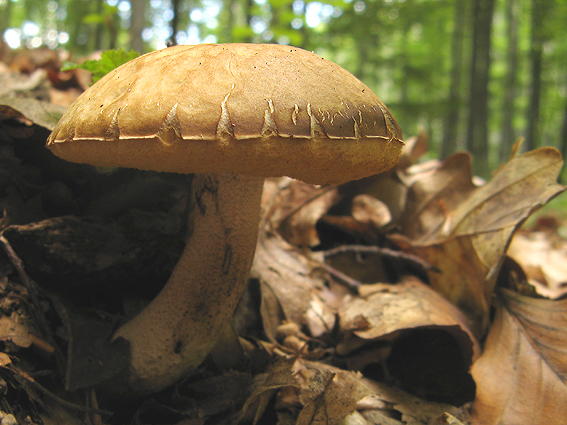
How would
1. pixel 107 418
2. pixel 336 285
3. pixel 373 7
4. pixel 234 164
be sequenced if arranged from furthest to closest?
pixel 373 7 < pixel 336 285 < pixel 107 418 < pixel 234 164

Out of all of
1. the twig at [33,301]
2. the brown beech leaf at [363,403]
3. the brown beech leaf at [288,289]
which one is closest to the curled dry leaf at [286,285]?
the brown beech leaf at [288,289]

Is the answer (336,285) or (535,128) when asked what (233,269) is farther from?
(535,128)

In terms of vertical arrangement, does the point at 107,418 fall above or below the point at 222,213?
below

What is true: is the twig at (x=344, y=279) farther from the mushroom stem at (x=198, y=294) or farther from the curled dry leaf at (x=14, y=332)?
the curled dry leaf at (x=14, y=332)

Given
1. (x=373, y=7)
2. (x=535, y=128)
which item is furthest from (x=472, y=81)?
(x=535, y=128)

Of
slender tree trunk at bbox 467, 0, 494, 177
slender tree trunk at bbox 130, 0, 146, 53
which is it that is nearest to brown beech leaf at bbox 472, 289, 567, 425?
slender tree trunk at bbox 130, 0, 146, 53

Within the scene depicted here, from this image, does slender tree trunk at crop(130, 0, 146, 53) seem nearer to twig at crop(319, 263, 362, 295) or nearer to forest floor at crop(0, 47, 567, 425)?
forest floor at crop(0, 47, 567, 425)
